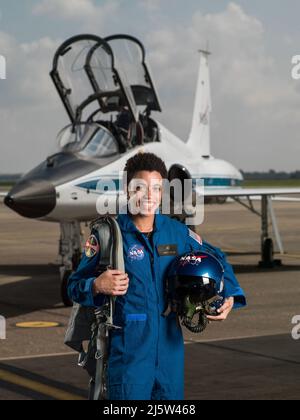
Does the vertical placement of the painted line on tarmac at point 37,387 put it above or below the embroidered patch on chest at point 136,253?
above

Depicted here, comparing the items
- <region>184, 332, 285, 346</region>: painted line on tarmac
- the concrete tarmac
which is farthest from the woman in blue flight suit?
<region>184, 332, 285, 346</region>: painted line on tarmac

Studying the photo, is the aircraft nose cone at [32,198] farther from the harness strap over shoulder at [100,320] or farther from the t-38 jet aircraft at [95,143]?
the harness strap over shoulder at [100,320]

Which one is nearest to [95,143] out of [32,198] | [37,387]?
[32,198]

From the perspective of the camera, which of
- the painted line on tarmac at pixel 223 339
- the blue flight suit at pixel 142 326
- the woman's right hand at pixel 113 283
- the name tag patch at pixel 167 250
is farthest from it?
the painted line on tarmac at pixel 223 339

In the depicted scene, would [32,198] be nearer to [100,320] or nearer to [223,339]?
[223,339]

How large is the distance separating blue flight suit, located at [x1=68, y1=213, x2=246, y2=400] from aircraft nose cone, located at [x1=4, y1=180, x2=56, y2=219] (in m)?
8.74

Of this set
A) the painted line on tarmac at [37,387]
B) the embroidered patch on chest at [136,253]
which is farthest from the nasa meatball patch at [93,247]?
the painted line on tarmac at [37,387]

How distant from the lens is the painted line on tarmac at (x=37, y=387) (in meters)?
7.80

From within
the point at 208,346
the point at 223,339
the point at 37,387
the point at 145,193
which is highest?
the point at 223,339

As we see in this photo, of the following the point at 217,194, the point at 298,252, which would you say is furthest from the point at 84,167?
the point at 298,252

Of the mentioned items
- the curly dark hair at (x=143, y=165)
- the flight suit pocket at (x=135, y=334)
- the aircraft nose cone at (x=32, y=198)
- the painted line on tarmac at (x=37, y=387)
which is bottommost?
the flight suit pocket at (x=135, y=334)

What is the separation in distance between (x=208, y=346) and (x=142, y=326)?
5.68 metres

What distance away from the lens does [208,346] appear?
401 inches
